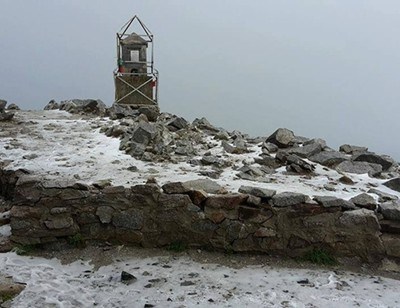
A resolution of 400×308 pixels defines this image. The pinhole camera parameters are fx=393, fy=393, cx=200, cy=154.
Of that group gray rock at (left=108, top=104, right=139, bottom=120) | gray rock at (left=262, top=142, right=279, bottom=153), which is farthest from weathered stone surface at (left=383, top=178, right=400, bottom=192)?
gray rock at (left=108, top=104, right=139, bottom=120)

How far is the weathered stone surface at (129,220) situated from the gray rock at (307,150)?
154 inches

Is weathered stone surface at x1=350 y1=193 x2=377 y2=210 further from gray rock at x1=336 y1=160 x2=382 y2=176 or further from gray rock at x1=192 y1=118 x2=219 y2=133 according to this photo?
gray rock at x1=192 y1=118 x2=219 y2=133

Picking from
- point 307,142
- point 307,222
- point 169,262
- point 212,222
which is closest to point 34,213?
point 169,262

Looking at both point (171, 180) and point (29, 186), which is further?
point (171, 180)

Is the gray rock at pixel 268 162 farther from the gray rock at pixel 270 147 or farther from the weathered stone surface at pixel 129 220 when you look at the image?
the weathered stone surface at pixel 129 220

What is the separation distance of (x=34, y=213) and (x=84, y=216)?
0.69 meters

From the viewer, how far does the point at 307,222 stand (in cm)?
569

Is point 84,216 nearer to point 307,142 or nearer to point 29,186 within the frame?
point 29,186

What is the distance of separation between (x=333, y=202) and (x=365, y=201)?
563 mm

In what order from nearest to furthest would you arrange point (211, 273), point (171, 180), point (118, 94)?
1. point (211, 273)
2. point (171, 180)
3. point (118, 94)

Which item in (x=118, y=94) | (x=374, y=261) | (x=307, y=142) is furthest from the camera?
(x=118, y=94)

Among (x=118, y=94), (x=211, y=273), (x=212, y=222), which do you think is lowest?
(x=211, y=273)

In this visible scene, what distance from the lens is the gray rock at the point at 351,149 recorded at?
9.22m

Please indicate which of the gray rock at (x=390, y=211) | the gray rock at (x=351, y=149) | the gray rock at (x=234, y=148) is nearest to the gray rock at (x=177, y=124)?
the gray rock at (x=234, y=148)
